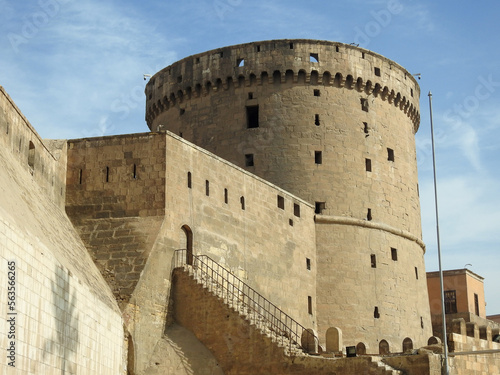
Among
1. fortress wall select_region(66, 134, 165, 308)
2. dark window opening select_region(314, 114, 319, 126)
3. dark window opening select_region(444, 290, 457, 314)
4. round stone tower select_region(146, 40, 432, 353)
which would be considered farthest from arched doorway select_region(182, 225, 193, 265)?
dark window opening select_region(444, 290, 457, 314)

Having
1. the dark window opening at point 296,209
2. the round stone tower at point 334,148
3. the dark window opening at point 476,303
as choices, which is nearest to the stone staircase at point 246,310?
the dark window opening at point 296,209

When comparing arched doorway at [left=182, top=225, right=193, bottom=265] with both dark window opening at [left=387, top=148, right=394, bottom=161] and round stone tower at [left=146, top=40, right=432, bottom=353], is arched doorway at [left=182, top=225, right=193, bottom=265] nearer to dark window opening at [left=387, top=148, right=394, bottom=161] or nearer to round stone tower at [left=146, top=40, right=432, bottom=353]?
round stone tower at [left=146, top=40, right=432, bottom=353]

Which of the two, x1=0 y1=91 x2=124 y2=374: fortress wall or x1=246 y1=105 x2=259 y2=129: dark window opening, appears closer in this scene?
x1=0 y1=91 x2=124 y2=374: fortress wall

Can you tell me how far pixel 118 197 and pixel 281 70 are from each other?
9.99m

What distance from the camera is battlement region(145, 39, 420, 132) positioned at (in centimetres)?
3189

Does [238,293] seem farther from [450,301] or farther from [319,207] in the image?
[450,301]

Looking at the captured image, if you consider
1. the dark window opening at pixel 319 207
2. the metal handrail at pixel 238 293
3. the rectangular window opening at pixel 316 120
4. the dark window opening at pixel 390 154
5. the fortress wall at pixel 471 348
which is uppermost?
the rectangular window opening at pixel 316 120

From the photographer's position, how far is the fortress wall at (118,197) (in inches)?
903

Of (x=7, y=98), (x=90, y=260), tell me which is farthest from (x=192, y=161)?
(x=7, y=98)

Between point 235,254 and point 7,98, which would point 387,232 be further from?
point 7,98

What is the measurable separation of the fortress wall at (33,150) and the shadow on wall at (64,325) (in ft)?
10.8

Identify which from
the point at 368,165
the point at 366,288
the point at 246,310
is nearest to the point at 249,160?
the point at 368,165

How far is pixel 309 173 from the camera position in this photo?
102ft

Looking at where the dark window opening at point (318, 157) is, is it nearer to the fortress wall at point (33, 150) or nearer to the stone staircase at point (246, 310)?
the stone staircase at point (246, 310)
